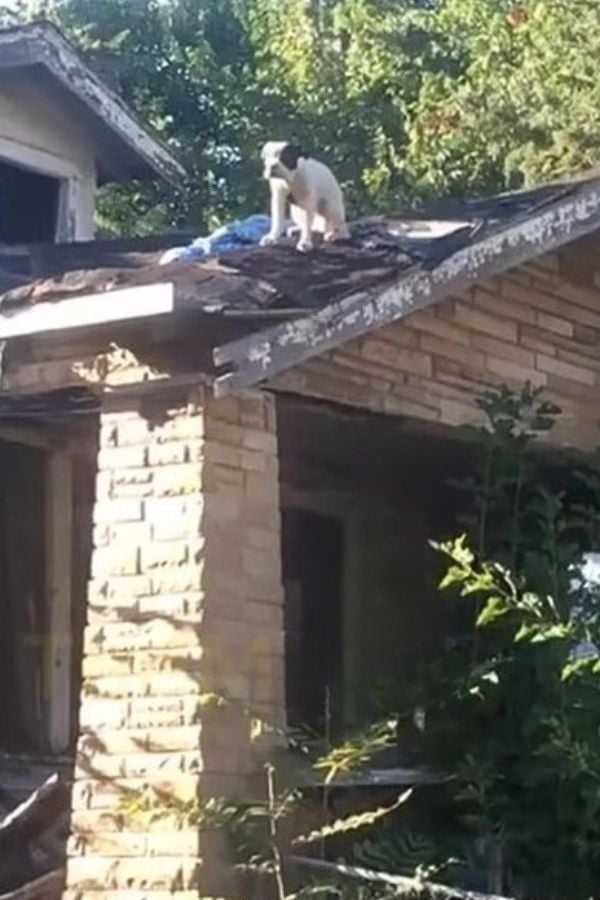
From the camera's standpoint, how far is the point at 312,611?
1148 centimetres

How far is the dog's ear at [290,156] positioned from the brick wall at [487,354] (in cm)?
92

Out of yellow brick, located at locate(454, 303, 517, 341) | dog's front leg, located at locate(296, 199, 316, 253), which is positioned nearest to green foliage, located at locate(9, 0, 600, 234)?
yellow brick, located at locate(454, 303, 517, 341)

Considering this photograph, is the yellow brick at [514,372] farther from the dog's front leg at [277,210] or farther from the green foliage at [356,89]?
the green foliage at [356,89]

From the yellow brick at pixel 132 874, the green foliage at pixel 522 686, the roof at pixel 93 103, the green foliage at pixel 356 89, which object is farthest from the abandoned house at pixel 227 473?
the green foliage at pixel 356 89

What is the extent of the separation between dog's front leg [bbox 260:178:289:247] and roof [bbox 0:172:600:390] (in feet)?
1.09

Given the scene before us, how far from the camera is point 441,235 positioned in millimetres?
9133

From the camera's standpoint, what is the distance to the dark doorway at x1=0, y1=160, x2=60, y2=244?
1397cm

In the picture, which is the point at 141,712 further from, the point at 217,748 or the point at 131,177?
the point at 131,177

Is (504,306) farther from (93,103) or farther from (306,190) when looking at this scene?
(93,103)

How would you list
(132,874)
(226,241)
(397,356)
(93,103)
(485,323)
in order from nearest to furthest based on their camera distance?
1. (132,874)
2. (397,356)
3. (485,323)
4. (226,241)
5. (93,103)

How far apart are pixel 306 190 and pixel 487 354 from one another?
3.65 ft

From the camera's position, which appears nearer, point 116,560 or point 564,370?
point 116,560

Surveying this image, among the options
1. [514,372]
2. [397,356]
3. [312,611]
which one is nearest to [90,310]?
[397,356]

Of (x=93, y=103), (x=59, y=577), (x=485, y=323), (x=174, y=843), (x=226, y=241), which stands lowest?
(x=174, y=843)
